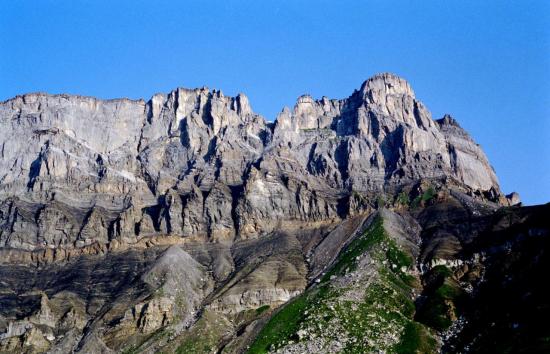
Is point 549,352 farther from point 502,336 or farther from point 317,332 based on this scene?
point 317,332

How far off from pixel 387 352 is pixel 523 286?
37.4 m

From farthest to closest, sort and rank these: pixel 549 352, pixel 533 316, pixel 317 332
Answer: pixel 317 332 < pixel 533 316 < pixel 549 352

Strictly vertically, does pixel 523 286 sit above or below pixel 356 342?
above

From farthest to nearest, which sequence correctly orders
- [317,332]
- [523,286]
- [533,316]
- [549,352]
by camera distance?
[317,332], [523,286], [533,316], [549,352]

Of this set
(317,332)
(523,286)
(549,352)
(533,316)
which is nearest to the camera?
(549,352)

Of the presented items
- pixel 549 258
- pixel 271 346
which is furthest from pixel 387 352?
pixel 549 258

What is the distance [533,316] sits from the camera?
161m

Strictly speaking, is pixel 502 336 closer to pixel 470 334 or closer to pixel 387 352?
pixel 470 334

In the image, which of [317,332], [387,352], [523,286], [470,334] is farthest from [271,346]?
[523,286]

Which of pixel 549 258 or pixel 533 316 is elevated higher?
pixel 549 258

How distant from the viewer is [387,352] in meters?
184

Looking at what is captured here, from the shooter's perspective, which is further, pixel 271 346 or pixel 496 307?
pixel 271 346

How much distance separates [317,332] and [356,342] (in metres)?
13.2

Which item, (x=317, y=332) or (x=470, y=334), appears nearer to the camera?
(x=470, y=334)
